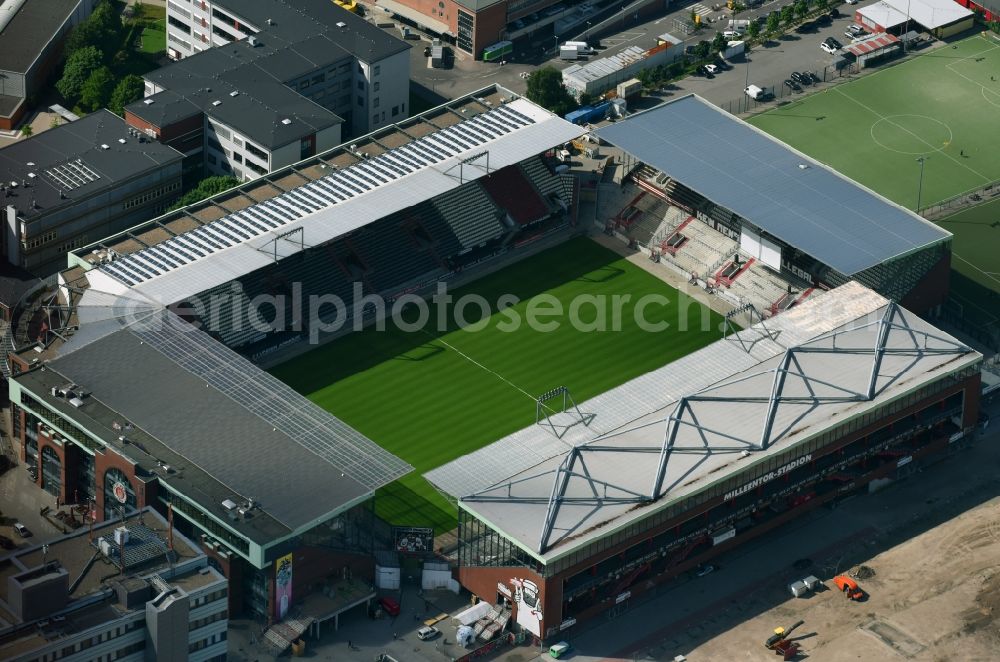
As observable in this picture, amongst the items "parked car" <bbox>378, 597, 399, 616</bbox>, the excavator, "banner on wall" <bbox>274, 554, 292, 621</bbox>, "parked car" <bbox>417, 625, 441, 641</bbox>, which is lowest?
"parked car" <bbox>417, 625, 441, 641</bbox>

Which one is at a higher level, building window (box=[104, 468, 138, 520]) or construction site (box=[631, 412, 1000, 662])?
building window (box=[104, 468, 138, 520])

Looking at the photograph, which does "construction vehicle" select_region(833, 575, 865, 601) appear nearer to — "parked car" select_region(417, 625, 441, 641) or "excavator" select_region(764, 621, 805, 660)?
"excavator" select_region(764, 621, 805, 660)

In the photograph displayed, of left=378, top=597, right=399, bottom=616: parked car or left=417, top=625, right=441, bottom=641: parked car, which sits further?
left=378, top=597, right=399, bottom=616: parked car

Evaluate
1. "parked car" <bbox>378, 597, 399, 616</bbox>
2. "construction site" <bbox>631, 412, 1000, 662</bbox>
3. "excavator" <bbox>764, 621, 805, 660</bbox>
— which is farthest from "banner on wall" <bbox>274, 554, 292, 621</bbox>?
"excavator" <bbox>764, 621, 805, 660</bbox>

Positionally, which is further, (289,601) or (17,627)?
(289,601)

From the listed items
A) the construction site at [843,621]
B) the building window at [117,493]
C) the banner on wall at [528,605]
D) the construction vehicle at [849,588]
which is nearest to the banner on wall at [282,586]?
the building window at [117,493]

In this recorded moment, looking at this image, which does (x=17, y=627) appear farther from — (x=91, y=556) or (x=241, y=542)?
(x=241, y=542)

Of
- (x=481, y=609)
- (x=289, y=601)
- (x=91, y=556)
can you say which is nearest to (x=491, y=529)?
(x=481, y=609)
